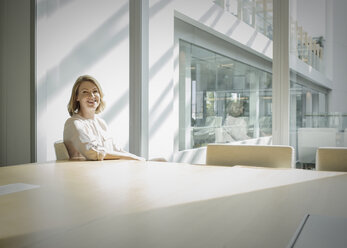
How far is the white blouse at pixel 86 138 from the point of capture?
7.81 feet

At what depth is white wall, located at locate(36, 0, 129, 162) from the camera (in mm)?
3641

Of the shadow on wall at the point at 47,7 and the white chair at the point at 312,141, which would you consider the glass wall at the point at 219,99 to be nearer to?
the white chair at the point at 312,141

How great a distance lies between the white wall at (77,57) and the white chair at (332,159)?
104 inches

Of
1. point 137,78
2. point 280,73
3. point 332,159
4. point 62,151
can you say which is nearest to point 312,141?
point 280,73

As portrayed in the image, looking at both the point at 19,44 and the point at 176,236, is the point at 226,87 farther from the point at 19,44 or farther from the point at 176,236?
the point at 176,236

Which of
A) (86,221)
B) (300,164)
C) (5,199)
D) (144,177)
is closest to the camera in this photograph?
(86,221)

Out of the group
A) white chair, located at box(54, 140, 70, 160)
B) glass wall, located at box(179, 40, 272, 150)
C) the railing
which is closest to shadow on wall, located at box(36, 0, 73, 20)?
glass wall, located at box(179, 40, 272, 150)

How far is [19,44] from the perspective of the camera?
3678 millimetres

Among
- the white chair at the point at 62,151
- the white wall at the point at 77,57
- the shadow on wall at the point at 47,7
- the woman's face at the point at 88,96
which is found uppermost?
the shadow on wall at the point at 47,7

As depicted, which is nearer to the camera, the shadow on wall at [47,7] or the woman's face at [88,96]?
the woman's face at [88,96]

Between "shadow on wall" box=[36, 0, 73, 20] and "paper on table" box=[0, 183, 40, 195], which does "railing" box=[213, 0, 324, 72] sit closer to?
"shadow on wall" box=[36, 0, 73, 20]

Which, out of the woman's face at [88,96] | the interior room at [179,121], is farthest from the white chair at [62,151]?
the woman's face at [88,96]

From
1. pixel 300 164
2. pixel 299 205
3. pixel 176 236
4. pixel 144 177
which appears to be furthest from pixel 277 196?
pixel 300 164

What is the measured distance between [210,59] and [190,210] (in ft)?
11.1
